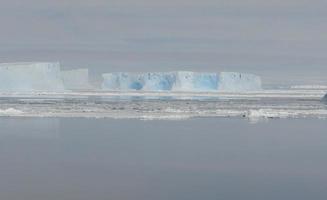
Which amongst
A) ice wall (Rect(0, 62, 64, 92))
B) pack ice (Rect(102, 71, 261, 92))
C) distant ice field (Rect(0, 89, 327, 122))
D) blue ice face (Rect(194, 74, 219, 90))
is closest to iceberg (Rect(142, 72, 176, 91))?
pack ice (Rect(102, 71, 261, 92))

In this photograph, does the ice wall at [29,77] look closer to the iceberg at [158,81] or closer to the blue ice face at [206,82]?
the iceberg at [158,81]

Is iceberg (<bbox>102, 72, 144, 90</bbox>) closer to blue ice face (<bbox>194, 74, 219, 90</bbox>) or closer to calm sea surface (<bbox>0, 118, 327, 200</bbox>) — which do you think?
blue ice face (<bbox>194, 74, 219, 90</bbox>)

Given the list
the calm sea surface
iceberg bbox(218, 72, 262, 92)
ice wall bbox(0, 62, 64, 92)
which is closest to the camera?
the calm sea surface

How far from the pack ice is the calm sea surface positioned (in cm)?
3294

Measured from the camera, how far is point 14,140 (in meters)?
9.16

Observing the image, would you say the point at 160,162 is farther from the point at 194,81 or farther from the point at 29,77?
the point at 194,81

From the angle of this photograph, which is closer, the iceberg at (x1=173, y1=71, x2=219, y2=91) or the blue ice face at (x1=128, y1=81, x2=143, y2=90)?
the iceberg at (x1=173, y1=71, x2=219, y2=91)

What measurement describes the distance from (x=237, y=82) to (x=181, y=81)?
453 centimetres

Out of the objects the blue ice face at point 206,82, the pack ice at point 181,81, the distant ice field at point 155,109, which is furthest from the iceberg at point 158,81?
the distant ice field at point 155,109

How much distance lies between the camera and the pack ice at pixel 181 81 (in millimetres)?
44688

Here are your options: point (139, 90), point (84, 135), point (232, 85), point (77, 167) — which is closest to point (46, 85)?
point (139, 90)

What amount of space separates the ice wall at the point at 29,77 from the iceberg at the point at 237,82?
13196 millimetres

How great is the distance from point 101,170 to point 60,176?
598 mm

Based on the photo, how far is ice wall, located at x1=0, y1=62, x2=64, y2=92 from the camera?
35438mm
